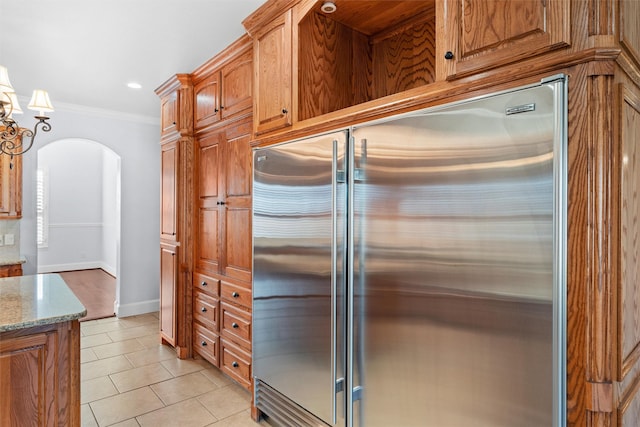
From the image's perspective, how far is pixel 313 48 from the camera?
1957 mm

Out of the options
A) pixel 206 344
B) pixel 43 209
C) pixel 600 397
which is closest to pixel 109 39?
pixel 206 344

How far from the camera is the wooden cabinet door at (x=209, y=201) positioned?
2.90m

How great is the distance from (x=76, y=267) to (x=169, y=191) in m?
5.82

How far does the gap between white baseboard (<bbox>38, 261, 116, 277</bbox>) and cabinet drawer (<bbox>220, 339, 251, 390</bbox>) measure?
5.48m

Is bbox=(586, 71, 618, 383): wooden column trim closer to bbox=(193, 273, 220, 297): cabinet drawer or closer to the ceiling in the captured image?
the ceiling

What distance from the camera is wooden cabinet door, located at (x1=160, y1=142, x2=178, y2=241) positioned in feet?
10.9

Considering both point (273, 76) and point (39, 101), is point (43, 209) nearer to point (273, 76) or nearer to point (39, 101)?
point (39, 101)

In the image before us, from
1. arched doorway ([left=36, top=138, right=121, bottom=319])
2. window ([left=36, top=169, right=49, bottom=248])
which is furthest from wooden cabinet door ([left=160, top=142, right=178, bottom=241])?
window ([left=36, top=169, right=49, bottom=248])

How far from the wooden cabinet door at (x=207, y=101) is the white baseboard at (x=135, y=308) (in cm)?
277

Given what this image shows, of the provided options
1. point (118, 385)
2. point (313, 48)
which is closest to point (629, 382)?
point (313, 48)

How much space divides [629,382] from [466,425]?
49cm

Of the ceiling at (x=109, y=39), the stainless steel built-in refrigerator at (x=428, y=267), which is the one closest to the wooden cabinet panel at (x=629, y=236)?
the stainless steel built-in refrigerator at (x=428, y=267)

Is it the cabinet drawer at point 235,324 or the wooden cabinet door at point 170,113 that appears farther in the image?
the wooden cabinet door at point 170,113

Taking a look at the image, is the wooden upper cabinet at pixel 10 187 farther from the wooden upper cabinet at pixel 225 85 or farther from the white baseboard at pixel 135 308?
the wooden upper cabinet at pixel 225 85
